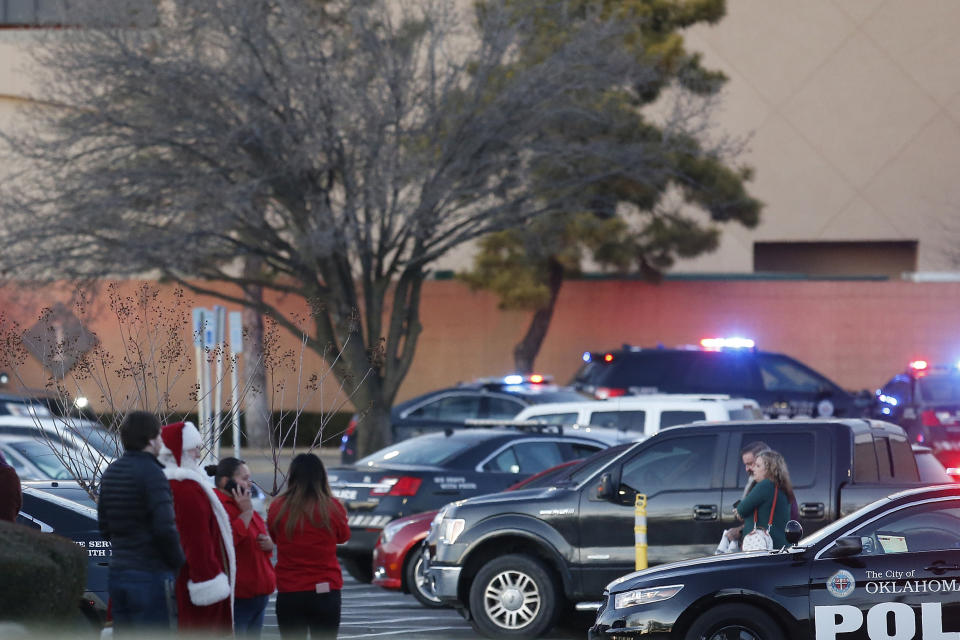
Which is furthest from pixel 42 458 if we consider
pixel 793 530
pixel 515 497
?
pixel 793 530

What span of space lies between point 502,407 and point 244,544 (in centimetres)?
1515

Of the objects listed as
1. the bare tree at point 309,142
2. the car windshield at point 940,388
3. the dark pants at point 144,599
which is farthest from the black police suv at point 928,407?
the dark pants at point 144,599

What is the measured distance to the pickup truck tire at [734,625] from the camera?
8617 millimetres

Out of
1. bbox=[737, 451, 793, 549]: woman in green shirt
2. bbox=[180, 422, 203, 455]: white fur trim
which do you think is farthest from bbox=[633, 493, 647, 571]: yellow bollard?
bbox=[180, 422, 203, 455]: white fur trim

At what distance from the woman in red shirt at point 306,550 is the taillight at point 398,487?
5.92 m

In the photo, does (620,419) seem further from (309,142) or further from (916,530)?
(916,530)

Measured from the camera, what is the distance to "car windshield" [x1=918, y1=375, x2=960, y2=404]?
71.1 feet

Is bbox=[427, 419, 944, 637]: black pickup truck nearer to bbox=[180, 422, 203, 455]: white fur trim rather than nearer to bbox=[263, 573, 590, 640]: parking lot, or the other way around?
bbox=[263, 573, 590, 640]: parking lot

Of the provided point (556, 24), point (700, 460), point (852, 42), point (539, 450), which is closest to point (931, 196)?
point (852, 42)

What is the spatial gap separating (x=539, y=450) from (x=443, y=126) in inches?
393

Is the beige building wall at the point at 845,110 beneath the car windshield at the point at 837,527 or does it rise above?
above

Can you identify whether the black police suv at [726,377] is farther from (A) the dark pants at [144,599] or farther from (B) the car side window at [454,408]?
(A) the dark pants at [144,599]

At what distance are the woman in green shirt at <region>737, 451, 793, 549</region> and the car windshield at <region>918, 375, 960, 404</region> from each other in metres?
12.6

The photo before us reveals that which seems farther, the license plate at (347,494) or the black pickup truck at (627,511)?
the license plate at (347,494)
